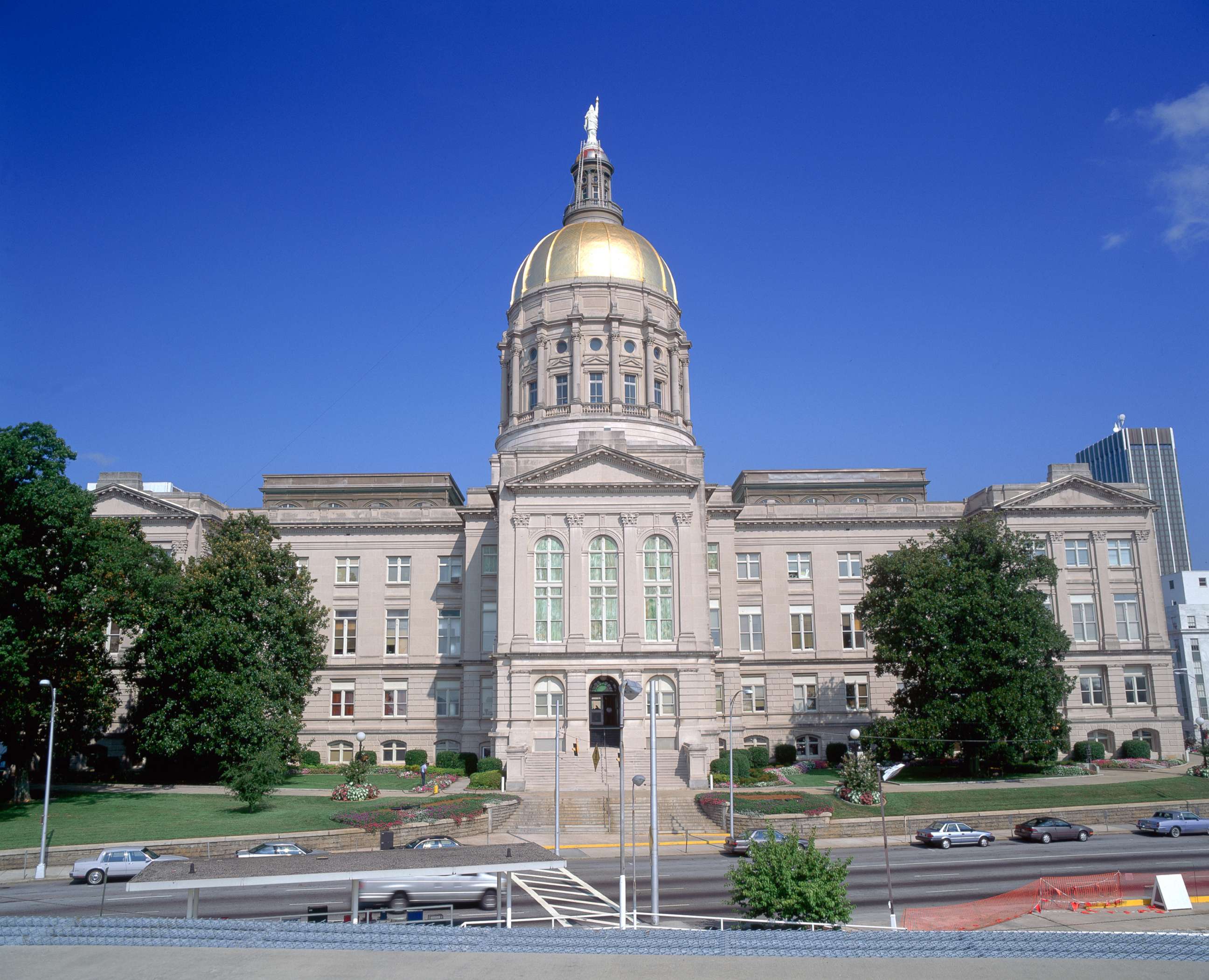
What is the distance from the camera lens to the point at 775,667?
6831 cm

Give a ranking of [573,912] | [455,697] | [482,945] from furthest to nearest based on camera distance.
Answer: [455,697] < [573,912] < [482,945]

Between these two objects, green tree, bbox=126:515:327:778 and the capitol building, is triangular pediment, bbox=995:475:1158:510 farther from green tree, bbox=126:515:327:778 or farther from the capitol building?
green tree, bbox=126:515:327:778

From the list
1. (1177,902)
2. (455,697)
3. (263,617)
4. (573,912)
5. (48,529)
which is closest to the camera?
(573,912)

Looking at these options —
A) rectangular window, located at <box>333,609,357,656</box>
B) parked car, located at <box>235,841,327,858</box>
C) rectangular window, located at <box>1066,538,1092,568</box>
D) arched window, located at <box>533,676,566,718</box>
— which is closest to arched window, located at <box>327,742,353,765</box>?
rectangular window, located at <box>333,609,357,656</box>

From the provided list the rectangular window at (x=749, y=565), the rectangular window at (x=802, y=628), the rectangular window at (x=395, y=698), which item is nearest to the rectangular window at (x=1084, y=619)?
the rectangular window at (x=802, y=628)

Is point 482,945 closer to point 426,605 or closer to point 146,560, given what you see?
point 146,560

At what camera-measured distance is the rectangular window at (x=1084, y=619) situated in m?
68.5

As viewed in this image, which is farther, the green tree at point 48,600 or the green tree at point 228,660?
the green tree at point 228,660

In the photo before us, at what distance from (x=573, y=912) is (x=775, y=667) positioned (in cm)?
4868

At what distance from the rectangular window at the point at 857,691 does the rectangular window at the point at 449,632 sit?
2638 cm

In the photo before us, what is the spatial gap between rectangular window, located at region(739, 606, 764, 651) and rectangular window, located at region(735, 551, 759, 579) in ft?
7.25

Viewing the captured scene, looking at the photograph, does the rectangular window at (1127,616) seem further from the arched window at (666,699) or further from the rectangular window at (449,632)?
the rectangular window at (449,632)

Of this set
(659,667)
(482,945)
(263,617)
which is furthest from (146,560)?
(482,945)

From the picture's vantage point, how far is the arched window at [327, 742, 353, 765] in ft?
217
